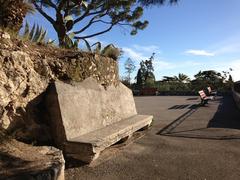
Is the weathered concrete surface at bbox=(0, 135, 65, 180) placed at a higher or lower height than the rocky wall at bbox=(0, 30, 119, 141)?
lower

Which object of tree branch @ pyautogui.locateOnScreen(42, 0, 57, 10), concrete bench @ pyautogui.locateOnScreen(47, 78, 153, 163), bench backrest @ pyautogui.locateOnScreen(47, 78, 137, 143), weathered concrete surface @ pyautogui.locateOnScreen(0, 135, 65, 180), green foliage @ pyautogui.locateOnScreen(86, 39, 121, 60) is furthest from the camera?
tree branch @ pyautogui.locateOnScreen(42, 0, 57, 10)

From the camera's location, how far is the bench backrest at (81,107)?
4703mm

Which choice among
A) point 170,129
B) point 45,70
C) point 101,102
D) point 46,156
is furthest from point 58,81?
point 170,129

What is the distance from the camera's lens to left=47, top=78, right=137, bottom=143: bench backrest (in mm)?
4703

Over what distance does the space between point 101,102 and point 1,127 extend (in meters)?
2.62

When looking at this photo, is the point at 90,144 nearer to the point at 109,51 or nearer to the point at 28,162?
the point at 28,162

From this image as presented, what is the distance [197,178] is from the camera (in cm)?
407

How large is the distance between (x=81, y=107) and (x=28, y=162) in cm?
201

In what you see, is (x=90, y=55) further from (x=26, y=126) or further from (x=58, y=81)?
(x=26, y=126)

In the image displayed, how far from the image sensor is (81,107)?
17.4 ft

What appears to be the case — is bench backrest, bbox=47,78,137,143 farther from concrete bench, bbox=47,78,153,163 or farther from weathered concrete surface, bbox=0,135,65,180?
weathered concrete surface, bbox=0,135,65,180

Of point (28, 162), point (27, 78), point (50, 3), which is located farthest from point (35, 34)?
point (50, 3)

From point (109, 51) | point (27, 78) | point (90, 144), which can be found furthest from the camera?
point (109, 51)

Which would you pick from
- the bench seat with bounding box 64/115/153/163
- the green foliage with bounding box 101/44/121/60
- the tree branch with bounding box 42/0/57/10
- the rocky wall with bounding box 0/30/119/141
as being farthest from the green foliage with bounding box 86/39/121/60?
the tree branch with bounding box 42/0/57/10
